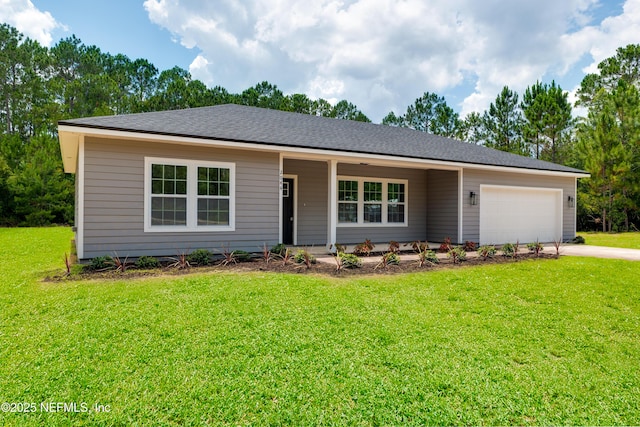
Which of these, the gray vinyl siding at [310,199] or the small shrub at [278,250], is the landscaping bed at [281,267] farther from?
the gray vinyl siding at [310,199]

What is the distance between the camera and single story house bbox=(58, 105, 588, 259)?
25.1 ft

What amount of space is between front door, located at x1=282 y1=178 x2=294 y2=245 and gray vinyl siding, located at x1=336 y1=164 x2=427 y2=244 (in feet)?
5.28

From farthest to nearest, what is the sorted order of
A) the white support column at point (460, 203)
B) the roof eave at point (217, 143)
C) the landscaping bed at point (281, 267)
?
the white support column at point (460, 203) < the roof eave at point (217, 143) < the landscaping bed at point (281, 267)

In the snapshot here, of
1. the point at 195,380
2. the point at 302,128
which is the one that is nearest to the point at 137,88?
the point at 302,128

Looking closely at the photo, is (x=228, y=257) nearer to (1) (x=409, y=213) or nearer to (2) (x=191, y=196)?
(2) (x=191, y=196)

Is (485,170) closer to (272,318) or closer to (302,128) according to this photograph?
(302,128)

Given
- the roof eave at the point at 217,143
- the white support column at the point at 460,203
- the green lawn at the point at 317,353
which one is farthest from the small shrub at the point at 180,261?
the white support column at the point at 460,203

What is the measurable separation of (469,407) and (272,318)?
2.35 meters

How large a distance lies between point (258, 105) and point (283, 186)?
754 inches

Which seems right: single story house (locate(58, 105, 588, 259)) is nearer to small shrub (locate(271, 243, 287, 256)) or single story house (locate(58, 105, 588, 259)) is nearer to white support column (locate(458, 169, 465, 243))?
white support column (locate(458, 169, 465, 243))

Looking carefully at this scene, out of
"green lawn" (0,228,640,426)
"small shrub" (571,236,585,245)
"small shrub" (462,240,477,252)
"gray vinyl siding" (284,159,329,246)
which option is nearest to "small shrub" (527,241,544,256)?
"small shrub" (462,240,477,252)

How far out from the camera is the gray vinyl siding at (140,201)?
7.47m

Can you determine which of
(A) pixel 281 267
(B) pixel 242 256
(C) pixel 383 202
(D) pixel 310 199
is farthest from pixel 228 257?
(C) pixel 383 202

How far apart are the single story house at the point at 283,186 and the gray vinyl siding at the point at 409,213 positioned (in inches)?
1.5
